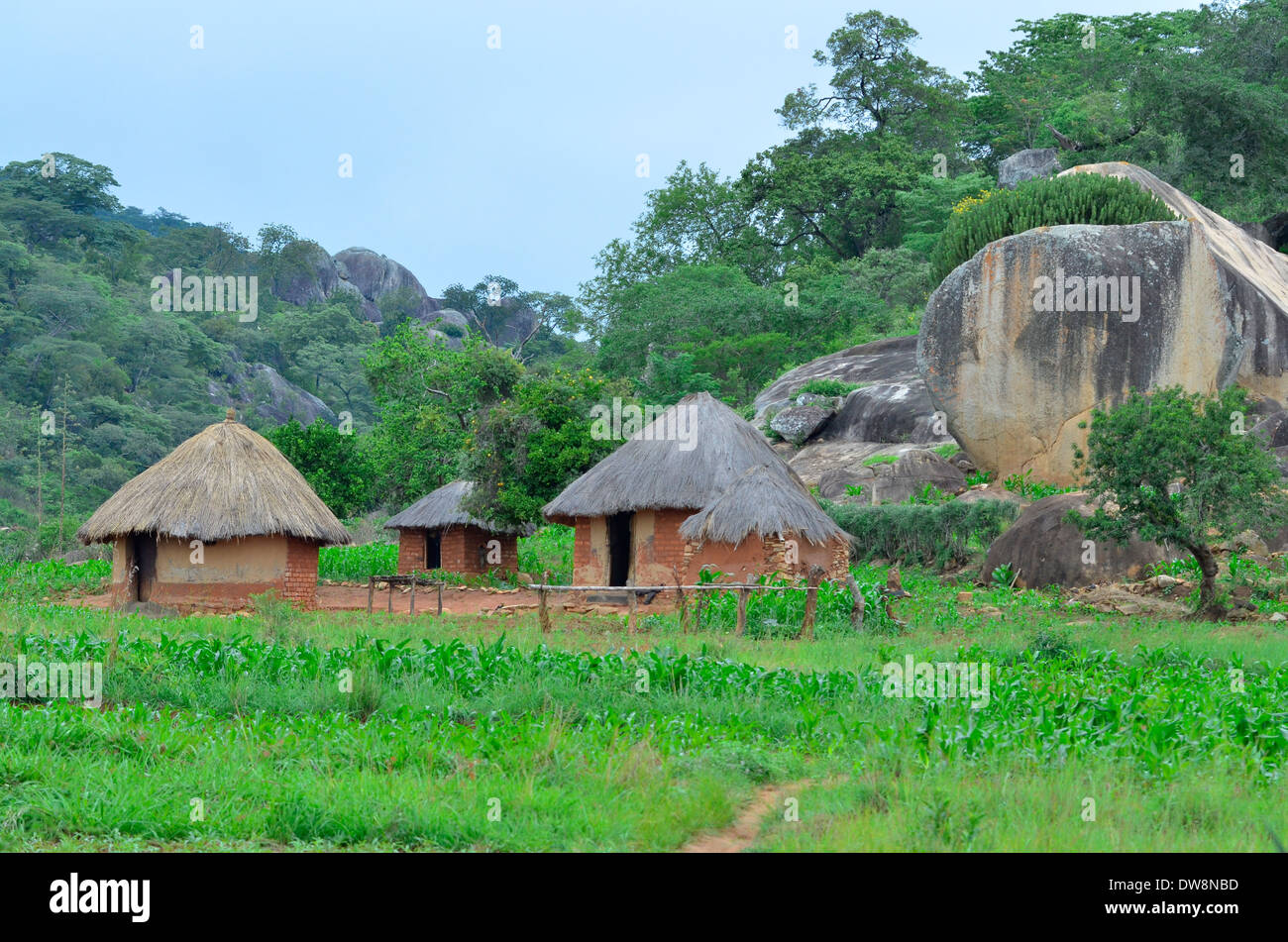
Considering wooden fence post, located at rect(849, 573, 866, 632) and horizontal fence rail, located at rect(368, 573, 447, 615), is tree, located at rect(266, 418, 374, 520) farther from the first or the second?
wooden fence post, located at rect(849, 573, 866, 632)

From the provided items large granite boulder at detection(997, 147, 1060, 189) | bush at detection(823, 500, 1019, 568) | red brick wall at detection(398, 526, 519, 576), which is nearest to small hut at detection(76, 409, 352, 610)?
red brick wall at detection(398, 526, 519, 576)

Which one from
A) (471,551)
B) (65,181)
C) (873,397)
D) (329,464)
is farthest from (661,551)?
(65,181)

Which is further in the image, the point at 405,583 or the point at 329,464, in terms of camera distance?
the point at 329,464

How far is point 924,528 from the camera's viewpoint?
20906 millimetres

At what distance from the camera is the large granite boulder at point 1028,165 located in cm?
3750

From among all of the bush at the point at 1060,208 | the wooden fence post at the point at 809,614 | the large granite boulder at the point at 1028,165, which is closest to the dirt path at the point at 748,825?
the wooden fence post at the point at 809,614

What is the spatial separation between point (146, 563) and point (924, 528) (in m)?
13.0

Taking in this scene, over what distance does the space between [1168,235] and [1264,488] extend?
7.86 m

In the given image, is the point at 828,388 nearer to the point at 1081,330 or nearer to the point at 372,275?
the point at 1081,330

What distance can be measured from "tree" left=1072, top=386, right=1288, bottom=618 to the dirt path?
905cm

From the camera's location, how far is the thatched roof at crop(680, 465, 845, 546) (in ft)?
52.3

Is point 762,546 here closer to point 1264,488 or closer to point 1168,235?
point 1264,488
